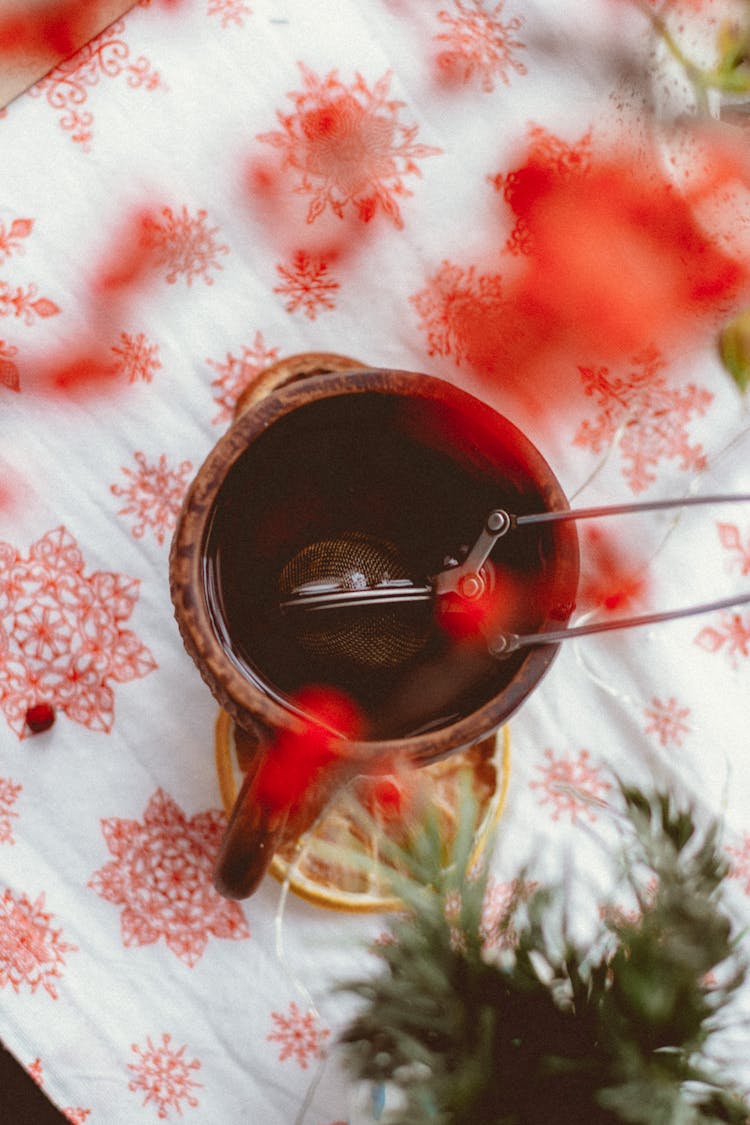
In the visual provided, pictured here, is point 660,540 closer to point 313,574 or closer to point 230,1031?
point 313,574

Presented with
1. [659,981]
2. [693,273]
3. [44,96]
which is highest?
[44,96]

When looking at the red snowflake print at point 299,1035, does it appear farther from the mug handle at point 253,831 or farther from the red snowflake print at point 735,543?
the red snowflake print at point 735,543

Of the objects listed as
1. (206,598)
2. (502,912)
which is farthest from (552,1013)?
(206,598)

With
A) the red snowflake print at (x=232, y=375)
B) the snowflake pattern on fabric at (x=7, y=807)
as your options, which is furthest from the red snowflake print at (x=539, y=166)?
the snowflake pattern on fabric at (x=7, y=807)

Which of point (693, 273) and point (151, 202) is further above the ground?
point (151, 202)

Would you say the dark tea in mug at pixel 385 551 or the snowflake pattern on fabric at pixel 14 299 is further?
the snowflake pattern on fabric at pixel 14 299

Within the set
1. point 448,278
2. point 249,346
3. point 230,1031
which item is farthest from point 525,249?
point 230,1031

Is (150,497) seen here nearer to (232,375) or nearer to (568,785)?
(232,375)

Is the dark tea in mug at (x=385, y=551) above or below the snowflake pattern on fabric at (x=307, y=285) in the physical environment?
below
